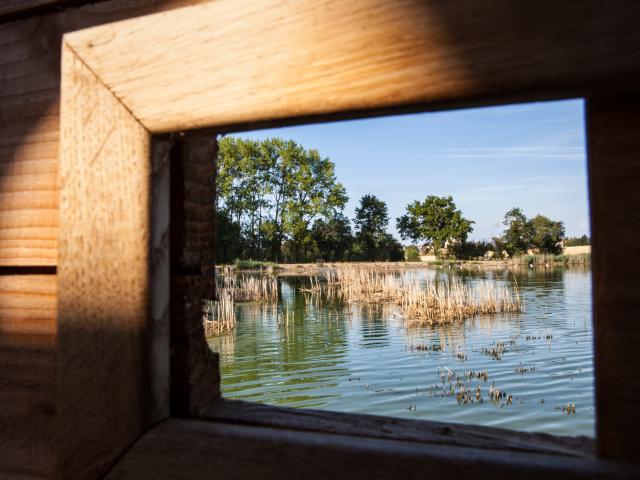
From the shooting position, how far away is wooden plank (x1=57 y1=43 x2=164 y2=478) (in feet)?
2.29

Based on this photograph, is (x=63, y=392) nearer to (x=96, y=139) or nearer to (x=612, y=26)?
(x=96, y=139)

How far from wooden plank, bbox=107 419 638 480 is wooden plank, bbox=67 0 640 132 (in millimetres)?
396

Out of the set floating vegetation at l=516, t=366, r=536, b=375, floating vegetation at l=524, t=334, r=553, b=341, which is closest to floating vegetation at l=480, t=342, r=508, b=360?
floating vegetation at l=516, t=366, r=536, b=375

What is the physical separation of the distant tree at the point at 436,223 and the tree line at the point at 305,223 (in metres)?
0.12

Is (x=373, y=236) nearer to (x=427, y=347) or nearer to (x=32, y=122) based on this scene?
(x=427, y=347)

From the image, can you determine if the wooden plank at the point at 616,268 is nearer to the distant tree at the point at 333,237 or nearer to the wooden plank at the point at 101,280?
the wooden plank at the point at 101,280

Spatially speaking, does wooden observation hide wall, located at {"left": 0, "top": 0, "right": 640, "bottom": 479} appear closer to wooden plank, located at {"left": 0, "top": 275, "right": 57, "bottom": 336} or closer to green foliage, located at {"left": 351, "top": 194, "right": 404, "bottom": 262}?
wooden plank, located at {"left": 0, "top": 275, "right": 57, "bottom": 336}

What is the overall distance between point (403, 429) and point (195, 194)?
475 mm

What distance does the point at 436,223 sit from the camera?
204 feet

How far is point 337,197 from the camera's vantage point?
188 feet

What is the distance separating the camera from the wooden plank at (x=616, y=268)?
1.71 feet

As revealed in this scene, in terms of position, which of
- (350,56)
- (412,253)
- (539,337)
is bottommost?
(539,337)

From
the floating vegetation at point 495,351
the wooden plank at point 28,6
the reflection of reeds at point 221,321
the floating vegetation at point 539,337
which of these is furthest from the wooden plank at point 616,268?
the floating vegetation at point 539,337

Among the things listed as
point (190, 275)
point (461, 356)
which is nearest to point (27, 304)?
point (190, 275)
